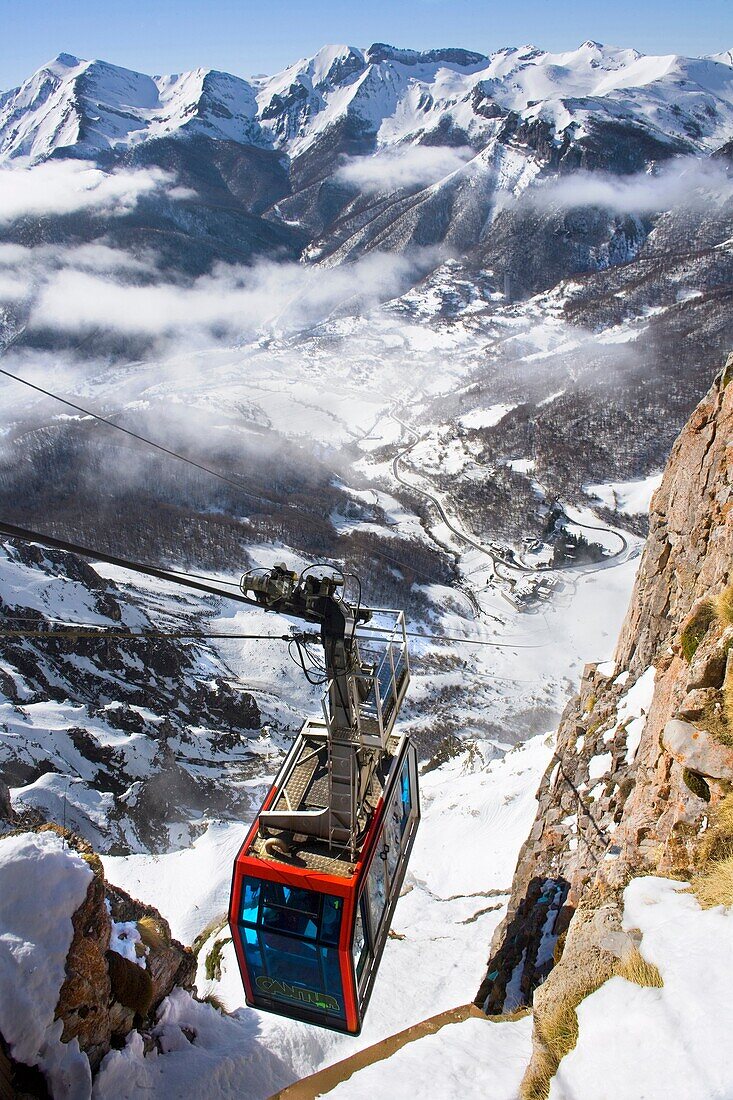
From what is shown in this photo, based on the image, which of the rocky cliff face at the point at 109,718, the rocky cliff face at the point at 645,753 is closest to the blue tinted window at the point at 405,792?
the rocky cliff face at the point at 645,753

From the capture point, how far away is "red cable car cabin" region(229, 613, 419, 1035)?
33.0 feet

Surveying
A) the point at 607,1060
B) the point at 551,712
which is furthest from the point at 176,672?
the point at 607,1060

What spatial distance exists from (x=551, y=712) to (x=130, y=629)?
40627 millimetres

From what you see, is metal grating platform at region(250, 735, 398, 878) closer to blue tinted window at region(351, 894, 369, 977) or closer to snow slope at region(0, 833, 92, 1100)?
blue tinted window at region(351, 894, 369, 977)

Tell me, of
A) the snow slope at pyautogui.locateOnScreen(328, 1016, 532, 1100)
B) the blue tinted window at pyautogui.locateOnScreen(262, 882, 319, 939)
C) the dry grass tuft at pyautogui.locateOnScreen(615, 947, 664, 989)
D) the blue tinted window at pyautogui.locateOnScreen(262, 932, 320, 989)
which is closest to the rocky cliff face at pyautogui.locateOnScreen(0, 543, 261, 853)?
the blue tinted window at pyautogui.locateOnScreen(262, 882, 319, 939)

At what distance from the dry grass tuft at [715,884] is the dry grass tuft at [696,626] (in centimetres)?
474

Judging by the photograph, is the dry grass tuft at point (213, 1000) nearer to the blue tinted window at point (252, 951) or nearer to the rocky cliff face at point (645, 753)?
the blue tinted window at point (252, 951)

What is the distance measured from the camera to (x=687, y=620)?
41.1 feet

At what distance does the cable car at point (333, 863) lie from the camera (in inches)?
396

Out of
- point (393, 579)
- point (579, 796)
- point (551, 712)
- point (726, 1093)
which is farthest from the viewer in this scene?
point (393, 579)

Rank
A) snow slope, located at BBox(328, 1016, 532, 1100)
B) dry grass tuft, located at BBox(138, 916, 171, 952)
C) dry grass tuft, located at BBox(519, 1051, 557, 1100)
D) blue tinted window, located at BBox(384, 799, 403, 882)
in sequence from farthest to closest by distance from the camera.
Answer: dry grass tuft, located at BBox(138, 916, 171, 952) → blue tinted window, located at BBox(384, 799, 403, 882) → snow slope, located at BBox(328, 1016, 532, 1100) → dry grass tuft, located at BBox(519, 1051, 557, 1100)

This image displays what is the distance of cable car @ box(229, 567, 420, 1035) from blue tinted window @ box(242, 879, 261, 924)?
16 mm

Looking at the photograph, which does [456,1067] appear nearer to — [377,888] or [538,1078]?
[538,1078]

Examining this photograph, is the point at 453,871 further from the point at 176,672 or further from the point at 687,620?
the point at 176,672
